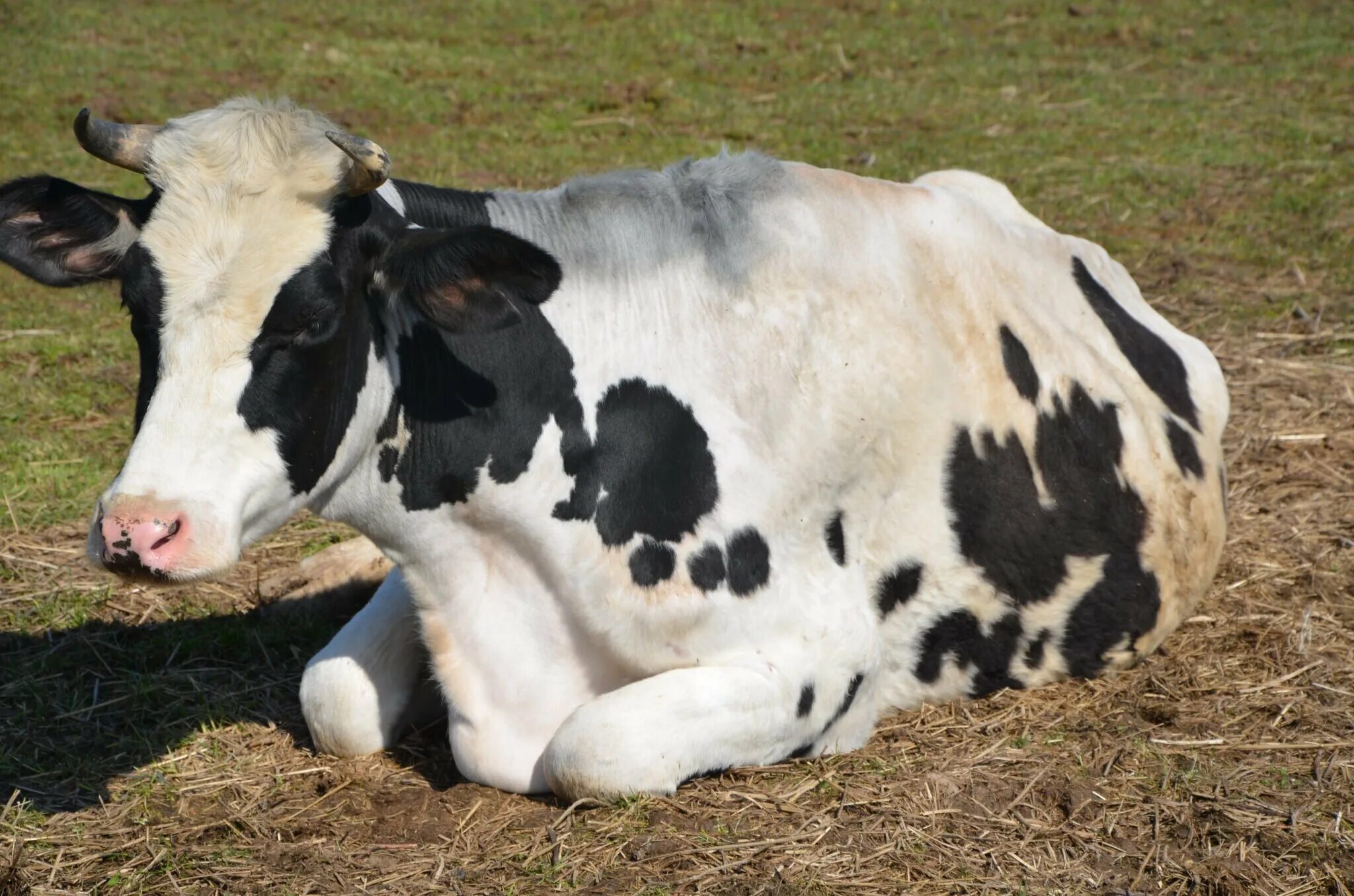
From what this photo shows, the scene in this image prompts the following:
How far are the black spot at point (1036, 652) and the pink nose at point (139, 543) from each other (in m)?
3.04

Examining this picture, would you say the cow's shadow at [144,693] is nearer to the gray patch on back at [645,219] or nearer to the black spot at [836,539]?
the black spot at [836,539]

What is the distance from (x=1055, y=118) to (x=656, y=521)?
1091 centimetres

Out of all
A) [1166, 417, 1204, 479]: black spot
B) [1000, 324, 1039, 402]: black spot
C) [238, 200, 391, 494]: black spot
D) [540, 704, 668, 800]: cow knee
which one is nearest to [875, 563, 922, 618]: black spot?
[1000, 324, 1039, 402]: black spot

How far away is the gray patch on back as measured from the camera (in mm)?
4859

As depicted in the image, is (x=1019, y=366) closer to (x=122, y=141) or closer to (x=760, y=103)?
(x=122, y=141)

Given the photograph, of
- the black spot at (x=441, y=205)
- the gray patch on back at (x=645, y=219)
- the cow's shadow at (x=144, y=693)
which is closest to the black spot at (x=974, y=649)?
the gray patch on back at (x=645, y=219)

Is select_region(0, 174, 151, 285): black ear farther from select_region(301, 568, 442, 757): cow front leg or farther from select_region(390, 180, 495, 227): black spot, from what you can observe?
select_region(301, 568, 442, 757): cow front leg

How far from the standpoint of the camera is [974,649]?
5.44 meters

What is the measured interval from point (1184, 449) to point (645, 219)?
246 cm

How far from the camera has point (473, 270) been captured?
424 cm

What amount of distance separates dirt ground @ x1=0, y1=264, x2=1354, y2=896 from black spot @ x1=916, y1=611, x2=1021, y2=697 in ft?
0.33

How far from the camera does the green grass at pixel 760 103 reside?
9992 mm

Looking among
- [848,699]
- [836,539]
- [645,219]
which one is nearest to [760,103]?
[645,219]

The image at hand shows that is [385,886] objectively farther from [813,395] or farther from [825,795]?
[813,395]
